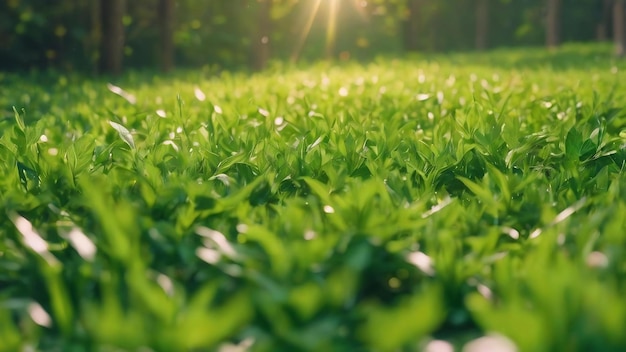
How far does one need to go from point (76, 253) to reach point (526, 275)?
118 cm

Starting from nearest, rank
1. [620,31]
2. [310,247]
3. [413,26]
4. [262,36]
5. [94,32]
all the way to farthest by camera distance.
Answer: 1. [310,247]
2. [262,36]
3. [620,31]
4. [94,32]
5. [413,26]

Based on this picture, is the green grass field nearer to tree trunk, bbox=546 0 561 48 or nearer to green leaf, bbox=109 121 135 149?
green leaf, bbox=109 121 135 149

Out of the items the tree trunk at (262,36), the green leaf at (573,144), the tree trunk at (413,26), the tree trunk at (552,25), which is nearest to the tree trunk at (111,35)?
the tree trunk at (262,36)

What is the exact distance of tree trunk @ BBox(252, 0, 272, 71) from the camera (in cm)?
1539

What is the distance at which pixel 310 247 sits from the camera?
1901 millimetres

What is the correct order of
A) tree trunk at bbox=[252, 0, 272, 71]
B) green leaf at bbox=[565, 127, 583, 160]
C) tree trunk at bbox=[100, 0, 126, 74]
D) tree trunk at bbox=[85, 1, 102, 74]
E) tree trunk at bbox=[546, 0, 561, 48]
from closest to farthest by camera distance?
green leaf at bbox=[565, 127, 583, 160] < tree trunk at bbox=[100, 0, 126, 74] < tree trunk at bbox=[252, 0, 272, 71] < tree trunk at bbox=[85, 1, 102, 74] < tree trunk at bbox=[546, 0, 561, 48]

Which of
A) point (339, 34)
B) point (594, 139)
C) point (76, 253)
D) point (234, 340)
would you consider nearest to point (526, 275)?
point (234, 340)

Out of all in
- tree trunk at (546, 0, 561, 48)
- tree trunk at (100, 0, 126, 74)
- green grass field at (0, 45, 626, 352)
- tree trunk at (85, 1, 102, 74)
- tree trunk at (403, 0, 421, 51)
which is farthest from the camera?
tree trunk at (546, 0, 561, 48)

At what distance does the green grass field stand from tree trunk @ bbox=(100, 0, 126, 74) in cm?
1086

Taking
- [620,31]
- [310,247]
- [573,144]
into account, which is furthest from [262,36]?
[310,247]

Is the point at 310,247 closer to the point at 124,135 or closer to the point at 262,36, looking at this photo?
the point at 124,135

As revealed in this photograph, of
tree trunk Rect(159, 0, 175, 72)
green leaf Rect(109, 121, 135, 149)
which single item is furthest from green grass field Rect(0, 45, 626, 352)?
tree trunk Rect(159, 0, 175, 72)

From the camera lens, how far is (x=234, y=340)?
1760 mm

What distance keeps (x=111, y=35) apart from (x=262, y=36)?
2960mm
